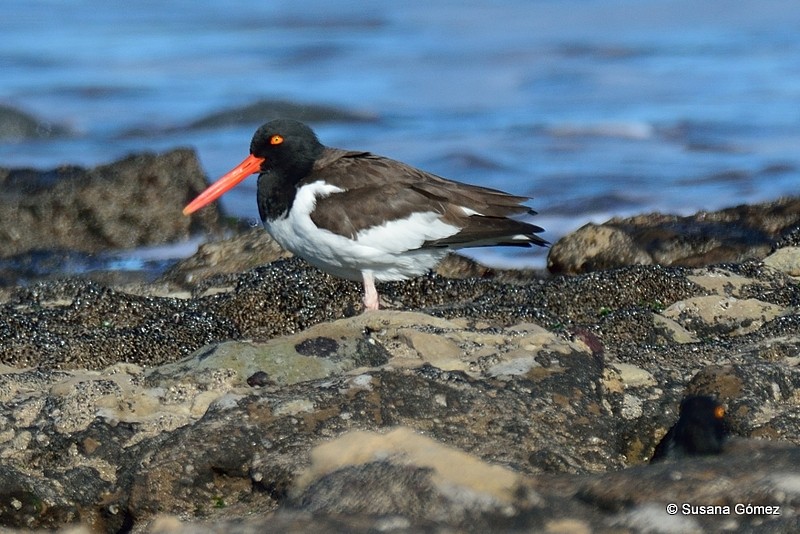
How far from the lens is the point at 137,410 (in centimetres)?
459

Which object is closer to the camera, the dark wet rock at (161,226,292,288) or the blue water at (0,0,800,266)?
the dark wet rock at (161,226,292,288)

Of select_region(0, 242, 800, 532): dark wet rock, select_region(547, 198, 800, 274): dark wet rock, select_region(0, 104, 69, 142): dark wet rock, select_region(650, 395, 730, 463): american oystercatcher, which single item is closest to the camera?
select_region(0, 242, 800, 532): dark wet rock

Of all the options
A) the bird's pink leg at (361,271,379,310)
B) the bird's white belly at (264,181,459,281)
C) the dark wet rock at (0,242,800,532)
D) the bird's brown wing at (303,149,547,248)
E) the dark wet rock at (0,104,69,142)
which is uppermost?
the dark wet rock at (0,104,69,142)

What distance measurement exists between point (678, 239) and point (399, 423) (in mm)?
5704

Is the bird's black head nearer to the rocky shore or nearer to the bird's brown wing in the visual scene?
the bird's brown wing

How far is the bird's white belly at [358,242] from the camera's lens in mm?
6480

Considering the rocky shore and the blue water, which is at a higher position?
the blue water

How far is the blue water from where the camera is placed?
1473cm

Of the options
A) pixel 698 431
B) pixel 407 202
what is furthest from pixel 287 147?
pixel 698 431

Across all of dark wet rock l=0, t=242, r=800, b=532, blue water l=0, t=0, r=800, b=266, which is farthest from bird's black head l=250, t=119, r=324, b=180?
blue water l=0, t=0, r=800, b=266

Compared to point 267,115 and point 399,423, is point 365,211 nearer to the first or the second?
point 399,423

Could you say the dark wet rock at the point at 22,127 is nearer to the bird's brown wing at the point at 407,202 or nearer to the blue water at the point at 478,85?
the blue water at the point at 478,85

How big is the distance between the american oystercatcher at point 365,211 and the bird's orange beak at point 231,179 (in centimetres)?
1

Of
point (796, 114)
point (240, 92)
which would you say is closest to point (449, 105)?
point (240, 92)
